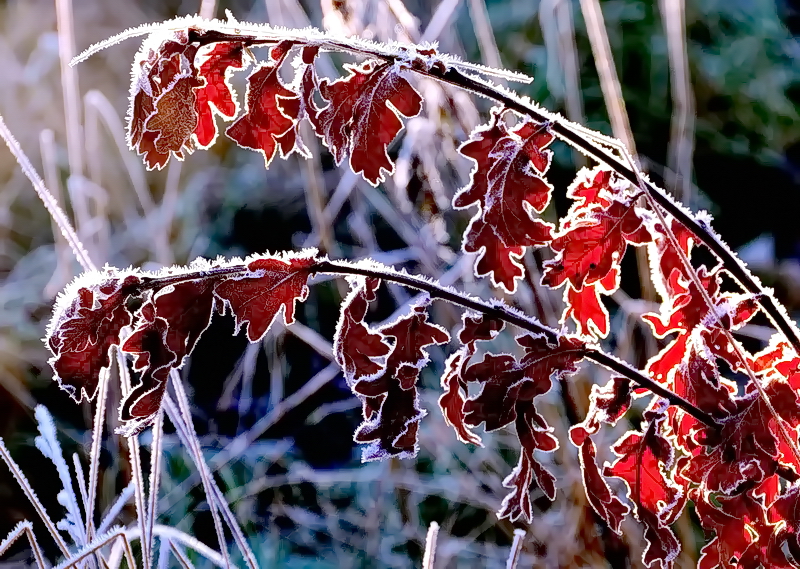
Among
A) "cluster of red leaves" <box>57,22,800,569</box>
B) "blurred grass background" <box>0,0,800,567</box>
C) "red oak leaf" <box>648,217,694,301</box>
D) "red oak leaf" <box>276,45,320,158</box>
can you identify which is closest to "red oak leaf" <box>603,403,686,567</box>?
"cluster of red leaves" <box>57,22,800,569</box>

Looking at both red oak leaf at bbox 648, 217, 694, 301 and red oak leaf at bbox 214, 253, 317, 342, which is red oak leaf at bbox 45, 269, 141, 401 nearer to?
red oak leaf at bbox 214, 253, 317, 342

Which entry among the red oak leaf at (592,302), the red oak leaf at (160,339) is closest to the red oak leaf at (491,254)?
the red oak leaf at (592,302)

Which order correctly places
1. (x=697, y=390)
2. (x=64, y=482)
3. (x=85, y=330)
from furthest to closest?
(x=64, y=482) < (x=697, y=390) < (x=85, y=330)

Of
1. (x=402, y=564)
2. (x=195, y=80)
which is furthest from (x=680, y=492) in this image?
(x=402, y=564)

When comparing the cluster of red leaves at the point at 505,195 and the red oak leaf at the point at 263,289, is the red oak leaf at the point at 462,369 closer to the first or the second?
the cluster of red leaves at the point at 505,195

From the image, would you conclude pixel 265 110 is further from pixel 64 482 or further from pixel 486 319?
pixel 64 482

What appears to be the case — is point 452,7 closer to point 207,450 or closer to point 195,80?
point 195,80

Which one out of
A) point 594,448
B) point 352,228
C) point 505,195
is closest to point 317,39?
point 505,195
